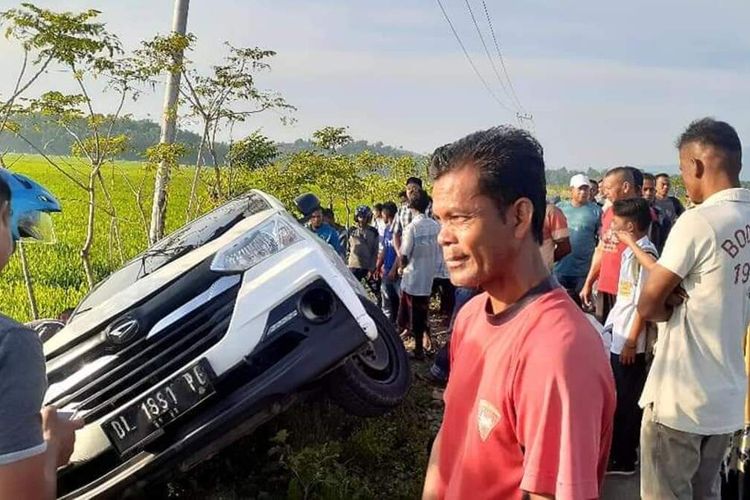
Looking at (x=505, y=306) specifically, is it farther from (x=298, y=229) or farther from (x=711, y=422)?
(x=298, y=229)

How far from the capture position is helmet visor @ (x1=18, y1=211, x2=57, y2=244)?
196 cm

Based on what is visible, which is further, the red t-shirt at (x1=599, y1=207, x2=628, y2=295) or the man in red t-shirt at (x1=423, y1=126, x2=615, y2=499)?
the red t-shirt at (x1=599, y1=207, x2=628, y2=295)

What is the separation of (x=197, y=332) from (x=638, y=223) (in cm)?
260

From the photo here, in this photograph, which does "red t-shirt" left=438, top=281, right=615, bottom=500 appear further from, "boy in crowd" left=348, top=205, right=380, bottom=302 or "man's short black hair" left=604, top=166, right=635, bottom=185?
"boy in crowd" left=348, top=205, right=380, bottom=302

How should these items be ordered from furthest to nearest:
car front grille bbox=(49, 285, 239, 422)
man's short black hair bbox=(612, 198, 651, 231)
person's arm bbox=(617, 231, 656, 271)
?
man's short black hair bbox=(612, 198, 651, 231) → person's arm bbox=(617, 231, 656, 271) → car front grille bbox=(49, 285, 239, 422)

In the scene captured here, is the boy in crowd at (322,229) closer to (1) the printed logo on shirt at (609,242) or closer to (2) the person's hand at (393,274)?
(2) the person's hand at (393,274)

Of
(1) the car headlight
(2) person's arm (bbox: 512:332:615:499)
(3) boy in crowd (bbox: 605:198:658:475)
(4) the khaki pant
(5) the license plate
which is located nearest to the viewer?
(2) person's arm (bbox: 512:332:615:499)

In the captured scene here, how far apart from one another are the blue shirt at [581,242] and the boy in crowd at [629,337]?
2.56m

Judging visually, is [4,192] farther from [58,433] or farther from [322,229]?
[322,229]

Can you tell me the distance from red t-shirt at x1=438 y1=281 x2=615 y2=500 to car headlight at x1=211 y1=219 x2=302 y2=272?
1987mm

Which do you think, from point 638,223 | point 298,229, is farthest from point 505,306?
point 638,223

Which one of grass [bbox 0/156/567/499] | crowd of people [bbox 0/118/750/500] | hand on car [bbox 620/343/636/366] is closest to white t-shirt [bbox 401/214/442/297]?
grass [bbox 0/156/567/499]

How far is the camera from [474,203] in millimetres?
1443

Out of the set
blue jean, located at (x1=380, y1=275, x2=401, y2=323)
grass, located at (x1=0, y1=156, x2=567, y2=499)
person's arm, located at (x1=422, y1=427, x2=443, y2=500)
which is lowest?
grass, located at (x1=0, y1=156, x2=567, y2=499)
